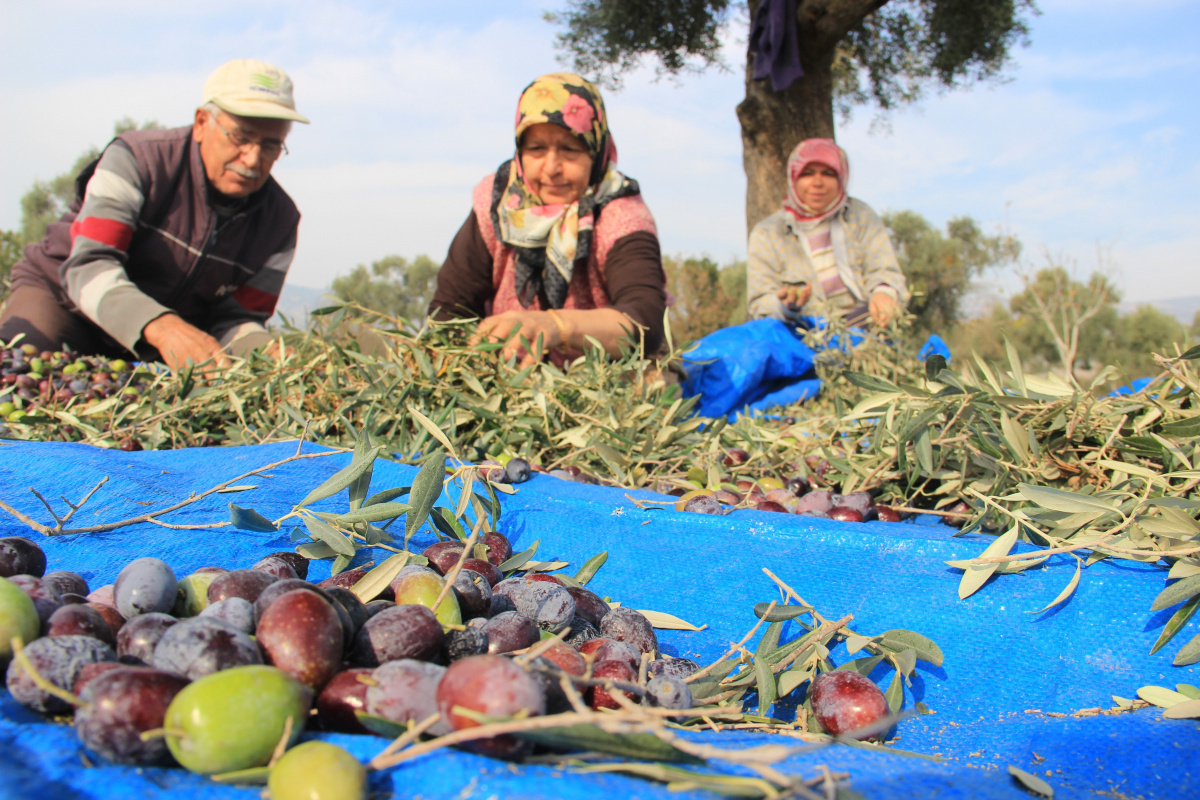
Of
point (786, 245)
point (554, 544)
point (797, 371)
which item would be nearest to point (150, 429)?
point (554, 544)

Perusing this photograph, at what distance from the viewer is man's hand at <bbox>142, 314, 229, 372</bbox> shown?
9.24 feet

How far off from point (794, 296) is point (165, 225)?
3.98 m

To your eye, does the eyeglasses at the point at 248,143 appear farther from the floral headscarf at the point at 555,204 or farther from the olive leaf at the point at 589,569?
the olive leaf at the point at 589,569

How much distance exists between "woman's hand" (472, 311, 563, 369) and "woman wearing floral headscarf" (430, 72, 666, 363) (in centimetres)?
58

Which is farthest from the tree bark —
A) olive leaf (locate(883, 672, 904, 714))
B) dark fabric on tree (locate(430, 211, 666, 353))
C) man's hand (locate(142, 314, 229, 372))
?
olive leaf (locate(883, 672, 904, 714))

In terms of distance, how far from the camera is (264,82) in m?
3.75

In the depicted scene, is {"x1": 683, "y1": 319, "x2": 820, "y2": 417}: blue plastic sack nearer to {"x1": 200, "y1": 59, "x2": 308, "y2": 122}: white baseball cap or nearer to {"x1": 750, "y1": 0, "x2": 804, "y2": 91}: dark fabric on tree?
{"x1": 200, "y1": 59, "x2": 308, "y2": 122}: white baseball cap

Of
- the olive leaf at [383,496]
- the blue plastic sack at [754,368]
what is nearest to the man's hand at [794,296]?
the blue plastic sack at [754,368]

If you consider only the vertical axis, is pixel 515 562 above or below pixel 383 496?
below

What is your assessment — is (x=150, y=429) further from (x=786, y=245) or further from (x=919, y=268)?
(x=919, y=268)

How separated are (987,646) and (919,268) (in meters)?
17.6

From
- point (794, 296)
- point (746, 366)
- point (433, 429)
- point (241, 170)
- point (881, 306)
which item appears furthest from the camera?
point (794, 296)

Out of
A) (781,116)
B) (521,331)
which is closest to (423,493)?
(521,331)

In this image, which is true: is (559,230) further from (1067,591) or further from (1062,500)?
(1067,591)
